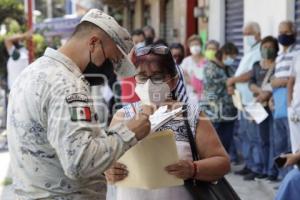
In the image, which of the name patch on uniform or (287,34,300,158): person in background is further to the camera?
(287,34,300,158): person in background

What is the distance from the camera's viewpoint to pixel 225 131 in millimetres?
8422

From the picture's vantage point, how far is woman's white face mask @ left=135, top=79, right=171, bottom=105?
3.20 m

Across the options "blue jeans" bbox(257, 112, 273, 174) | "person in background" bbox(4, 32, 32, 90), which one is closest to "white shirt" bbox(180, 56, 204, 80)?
"blue jeans" bbox(257, 112, 273, 174)

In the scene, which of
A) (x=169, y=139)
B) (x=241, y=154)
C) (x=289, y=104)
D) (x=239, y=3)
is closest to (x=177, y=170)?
(x=169, y=139)

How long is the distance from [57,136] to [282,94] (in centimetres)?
494

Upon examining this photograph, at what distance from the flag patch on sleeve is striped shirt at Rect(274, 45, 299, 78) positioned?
4731 mm

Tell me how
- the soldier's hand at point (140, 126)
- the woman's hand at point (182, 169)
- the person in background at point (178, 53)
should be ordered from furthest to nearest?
the person in background at point (178, 53) < the woman's hand at point (182, 169) < the soldier's hand at point (140, 126)

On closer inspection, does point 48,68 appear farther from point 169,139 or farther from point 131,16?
point 131,16

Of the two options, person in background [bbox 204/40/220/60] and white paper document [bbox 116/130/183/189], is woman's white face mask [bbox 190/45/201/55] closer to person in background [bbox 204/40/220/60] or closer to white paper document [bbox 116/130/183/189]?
person in background [bbox 204/40/220/60]

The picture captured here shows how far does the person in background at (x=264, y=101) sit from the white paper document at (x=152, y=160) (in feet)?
15.3

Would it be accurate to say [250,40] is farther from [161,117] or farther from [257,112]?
[161,117]

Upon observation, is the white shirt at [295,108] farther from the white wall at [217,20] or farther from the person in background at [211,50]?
the white wall at [217,20]

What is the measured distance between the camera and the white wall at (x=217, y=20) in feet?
39.7

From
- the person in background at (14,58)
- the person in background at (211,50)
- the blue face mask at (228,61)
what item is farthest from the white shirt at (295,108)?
the person in background at (14,58)
